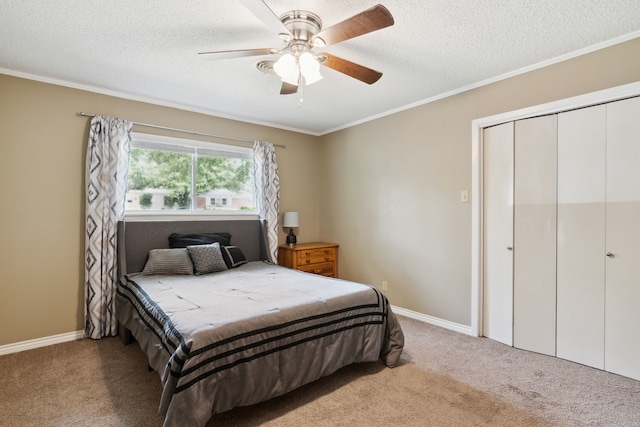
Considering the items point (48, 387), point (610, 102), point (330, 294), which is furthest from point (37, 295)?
point (610, 102)

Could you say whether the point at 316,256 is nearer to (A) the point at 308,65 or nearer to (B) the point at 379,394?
(B) the point at 379,394

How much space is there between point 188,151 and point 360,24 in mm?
2843

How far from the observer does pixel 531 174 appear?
2.85 meters

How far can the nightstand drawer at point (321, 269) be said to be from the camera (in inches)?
174

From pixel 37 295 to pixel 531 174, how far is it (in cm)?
458

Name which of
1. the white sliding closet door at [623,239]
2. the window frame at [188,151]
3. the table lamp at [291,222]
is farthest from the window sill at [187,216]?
the white sliding closet door at [623,239]

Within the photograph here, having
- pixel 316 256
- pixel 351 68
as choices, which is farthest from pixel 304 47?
pixel 316 256

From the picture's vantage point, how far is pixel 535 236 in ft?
9.32

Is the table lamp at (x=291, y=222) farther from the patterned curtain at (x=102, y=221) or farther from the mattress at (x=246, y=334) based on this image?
the patterned curtain at (x=102, y=221)

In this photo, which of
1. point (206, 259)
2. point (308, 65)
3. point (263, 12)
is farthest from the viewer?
point (206, 259)

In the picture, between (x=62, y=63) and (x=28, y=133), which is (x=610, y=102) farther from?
(x=28, y=133)

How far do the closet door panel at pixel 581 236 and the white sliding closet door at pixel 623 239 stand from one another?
0.05 metres

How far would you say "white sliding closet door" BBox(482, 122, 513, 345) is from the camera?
2998 millimetres

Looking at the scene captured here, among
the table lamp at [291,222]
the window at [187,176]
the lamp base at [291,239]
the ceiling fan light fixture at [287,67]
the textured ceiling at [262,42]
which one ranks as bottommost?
the lamp base at [291,239]
